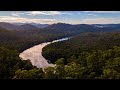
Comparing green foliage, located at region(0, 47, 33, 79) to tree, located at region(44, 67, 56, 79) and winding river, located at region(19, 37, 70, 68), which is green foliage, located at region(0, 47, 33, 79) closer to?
winding river, located at region(19, 37, 70, 68)

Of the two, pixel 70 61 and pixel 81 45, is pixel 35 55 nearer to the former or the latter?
pixel 81 45

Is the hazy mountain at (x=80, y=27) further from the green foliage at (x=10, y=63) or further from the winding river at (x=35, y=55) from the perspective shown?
the green foliage at (x=10, y=63)

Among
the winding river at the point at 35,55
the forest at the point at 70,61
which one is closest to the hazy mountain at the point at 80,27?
the forest at the point at 70,61

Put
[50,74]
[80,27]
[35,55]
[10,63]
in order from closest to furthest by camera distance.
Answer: [50,74]
[10,63]
[80,27]
[35,55]

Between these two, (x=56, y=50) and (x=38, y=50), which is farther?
(x=38, y=50)

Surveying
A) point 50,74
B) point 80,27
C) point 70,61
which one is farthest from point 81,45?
point 50,74

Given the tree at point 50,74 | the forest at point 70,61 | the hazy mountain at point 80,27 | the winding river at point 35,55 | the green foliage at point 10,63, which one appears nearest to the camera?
the tree at point 50,74

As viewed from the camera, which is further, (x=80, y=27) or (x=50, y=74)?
(x=80, y=27)

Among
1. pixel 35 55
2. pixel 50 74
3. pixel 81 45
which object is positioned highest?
pixel 50 74
